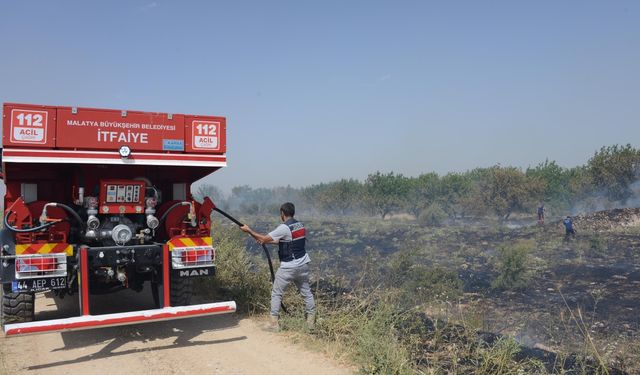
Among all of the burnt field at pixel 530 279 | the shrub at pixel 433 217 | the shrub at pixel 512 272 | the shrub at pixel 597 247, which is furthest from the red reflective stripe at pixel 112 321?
the shrub at pixel 433 217

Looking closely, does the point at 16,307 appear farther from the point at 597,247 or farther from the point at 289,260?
the point at 597,247

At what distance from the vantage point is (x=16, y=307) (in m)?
5.70

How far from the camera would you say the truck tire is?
5637mm

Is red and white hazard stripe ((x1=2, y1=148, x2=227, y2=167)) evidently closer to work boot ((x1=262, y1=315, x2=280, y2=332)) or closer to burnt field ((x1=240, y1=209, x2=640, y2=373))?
work boot ((x1=262, y1=315, x2=280, y2=332))

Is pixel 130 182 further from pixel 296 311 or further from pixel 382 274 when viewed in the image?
pixel 382 274

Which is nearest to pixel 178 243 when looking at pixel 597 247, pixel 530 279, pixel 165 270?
pixel 165 270

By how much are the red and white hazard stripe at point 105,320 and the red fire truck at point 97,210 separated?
0.01 metres

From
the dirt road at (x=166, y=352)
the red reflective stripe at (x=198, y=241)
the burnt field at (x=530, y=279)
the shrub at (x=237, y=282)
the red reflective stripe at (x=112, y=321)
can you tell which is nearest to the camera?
the red reflective stripe at (x=112, y=321)

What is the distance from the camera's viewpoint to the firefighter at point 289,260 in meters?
5.98

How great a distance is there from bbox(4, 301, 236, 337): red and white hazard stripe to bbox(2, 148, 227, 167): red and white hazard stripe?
169 centimetres

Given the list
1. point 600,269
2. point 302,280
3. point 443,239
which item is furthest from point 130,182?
point 443,239

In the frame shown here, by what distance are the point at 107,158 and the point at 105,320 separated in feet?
5.93

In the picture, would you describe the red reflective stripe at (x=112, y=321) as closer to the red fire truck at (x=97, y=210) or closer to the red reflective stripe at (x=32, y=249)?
the red fire truck at (x=97, y=210)

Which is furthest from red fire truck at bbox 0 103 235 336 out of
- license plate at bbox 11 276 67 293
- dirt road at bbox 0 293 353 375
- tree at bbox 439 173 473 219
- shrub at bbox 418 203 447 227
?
tree at bbox 439 173 473 219
